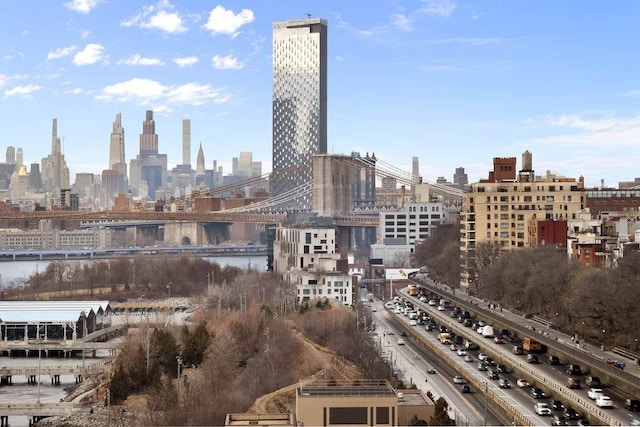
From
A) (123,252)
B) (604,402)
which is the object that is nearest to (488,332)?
(604,402)

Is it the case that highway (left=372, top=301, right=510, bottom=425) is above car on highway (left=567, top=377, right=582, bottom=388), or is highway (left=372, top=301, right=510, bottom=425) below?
below

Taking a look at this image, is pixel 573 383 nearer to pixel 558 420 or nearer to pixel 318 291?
pixel 558 420

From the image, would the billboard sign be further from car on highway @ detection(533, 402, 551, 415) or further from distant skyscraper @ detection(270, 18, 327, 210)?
distant skyscraper @ detection(270, 18, 327, 210)

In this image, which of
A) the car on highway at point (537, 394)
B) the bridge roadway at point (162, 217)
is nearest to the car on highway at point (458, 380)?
the car on highway at point (537, 394)

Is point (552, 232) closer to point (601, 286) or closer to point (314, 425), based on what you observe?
point (601, 286)

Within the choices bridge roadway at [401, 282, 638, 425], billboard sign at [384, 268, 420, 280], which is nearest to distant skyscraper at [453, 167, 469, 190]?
billboard sign at [384, 268, 420, 280]

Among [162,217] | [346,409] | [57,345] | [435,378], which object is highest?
[162,217]

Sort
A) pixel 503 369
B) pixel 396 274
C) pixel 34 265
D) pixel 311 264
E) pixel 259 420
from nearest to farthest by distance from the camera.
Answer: pixel 259 420 → pixel 503 369 → pixel 311 264 → pixel 396 274 → pixel 34 265
